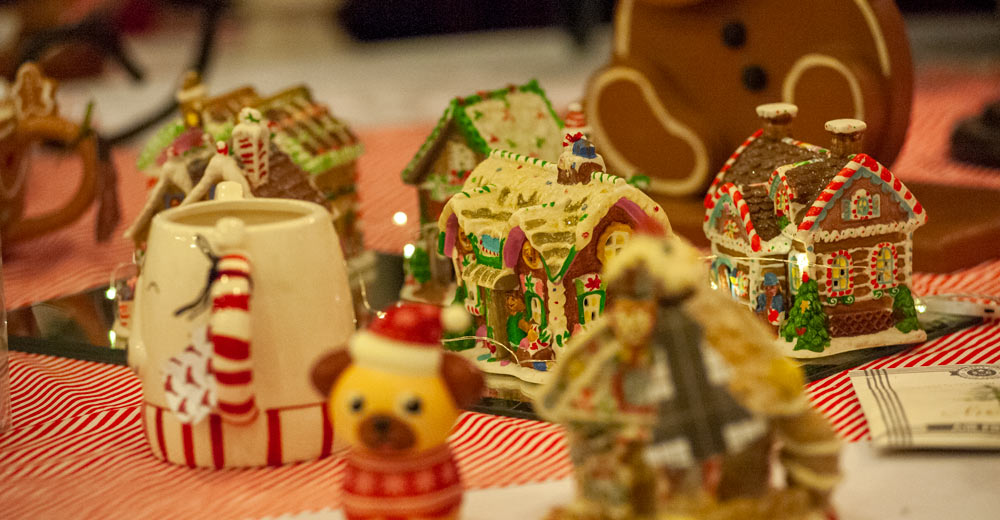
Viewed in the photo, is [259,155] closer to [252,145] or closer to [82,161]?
[252,145]

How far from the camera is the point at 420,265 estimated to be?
75.8 inches

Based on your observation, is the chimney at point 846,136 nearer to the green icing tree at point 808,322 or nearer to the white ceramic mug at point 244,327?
the green icing tree at point 808,322

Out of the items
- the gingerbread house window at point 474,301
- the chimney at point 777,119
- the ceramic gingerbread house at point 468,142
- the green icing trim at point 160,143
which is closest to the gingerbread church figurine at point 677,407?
the gingerbread house window at point 474,301

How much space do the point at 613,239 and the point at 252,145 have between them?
55 cm

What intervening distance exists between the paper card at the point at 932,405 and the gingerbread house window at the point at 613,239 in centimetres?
31

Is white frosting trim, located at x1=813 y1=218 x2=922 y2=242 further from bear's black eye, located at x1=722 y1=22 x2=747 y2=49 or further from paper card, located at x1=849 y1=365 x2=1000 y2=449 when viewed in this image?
bear's black eye, located at x1=722 y1=22 x2=747 y2=49

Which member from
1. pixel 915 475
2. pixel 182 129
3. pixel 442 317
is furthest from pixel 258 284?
pixel 182 129

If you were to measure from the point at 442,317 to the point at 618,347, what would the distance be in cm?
15

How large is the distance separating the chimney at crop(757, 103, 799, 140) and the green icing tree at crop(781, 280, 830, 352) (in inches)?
10.0

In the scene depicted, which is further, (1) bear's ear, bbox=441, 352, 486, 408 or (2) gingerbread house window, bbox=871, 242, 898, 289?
(2) gingerbread house window, bbox=871, 242, 898, 289

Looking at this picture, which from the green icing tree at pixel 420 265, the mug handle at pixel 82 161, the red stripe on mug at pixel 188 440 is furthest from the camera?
the mug handle at pixel 82 161

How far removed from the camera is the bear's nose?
1.00m

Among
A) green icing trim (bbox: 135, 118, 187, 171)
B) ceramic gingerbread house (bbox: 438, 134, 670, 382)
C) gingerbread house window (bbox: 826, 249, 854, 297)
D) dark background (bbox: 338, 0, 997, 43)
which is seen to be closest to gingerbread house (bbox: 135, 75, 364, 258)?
green icing trim (bbox: 135, 118, 187, 171)

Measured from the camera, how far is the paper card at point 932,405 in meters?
1.23
